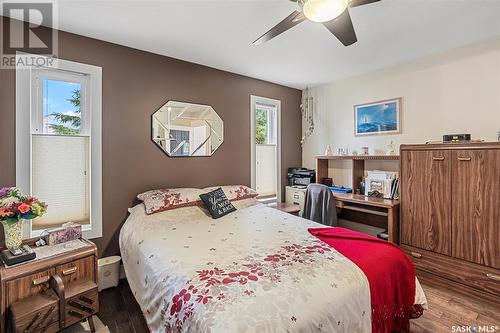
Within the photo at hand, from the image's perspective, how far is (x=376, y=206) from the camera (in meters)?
3.12

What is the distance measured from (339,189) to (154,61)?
3.16 m

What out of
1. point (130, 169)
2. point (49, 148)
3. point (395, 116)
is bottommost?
point (130, 169)

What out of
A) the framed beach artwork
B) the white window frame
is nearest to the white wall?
the framed beach artwork

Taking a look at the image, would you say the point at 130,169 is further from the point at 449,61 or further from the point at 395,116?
the point at 449,61

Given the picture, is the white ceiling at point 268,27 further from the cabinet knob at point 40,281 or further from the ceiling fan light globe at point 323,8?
the cabinet knob at point 40,281

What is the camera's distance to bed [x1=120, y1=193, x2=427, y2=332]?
117cm

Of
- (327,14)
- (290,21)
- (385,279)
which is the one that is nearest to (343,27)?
(327,14)

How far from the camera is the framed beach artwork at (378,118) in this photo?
3400 millimetres

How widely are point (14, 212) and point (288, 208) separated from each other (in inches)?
124

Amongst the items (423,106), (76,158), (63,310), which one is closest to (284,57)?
(423,106)

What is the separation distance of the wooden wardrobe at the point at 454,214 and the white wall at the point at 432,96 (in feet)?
1.84

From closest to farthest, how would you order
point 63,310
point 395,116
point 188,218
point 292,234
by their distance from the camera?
1. point 63,310
2. point 292,234
3. point 188,218
4. point 395,116

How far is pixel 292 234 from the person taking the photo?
7.06 ft

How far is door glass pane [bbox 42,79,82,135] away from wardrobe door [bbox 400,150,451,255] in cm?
369
